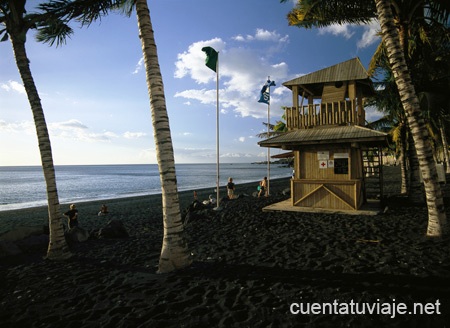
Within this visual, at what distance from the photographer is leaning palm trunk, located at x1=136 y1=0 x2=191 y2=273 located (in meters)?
6.08

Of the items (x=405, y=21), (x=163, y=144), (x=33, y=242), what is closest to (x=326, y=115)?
(x=405, y=21)

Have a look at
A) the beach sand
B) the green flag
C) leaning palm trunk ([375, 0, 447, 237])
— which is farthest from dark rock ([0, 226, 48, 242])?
leaning palm trunk ([375, 0, 447, 237])

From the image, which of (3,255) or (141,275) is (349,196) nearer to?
(141,275)

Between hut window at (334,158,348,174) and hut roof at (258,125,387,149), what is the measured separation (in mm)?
1044

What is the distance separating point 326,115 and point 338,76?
2040 mm

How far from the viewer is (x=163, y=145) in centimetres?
607

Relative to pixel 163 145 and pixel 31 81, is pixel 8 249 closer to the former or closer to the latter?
pixel 31 81

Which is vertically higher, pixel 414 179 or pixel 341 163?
pixel 341 163

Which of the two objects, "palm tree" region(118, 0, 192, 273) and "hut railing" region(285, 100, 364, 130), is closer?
"palm tree" region(118, 0, 192, 273)

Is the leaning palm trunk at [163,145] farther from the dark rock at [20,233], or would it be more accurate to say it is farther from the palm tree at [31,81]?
the dark rock at [20,233]

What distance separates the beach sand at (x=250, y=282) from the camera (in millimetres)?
4160

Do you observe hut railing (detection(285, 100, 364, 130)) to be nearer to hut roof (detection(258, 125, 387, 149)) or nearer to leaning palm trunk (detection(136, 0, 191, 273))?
hut roof (detection(258, 125, 387, 149))

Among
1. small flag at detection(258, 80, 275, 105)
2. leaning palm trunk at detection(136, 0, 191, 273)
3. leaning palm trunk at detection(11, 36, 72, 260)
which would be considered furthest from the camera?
small flag at detection(258, 80, 275, 105)

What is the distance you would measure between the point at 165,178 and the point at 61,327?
3.27 m
